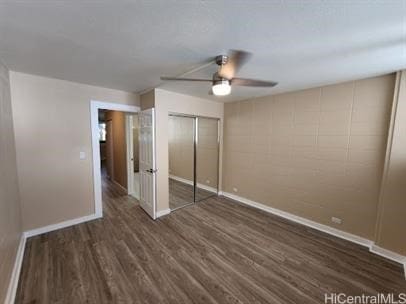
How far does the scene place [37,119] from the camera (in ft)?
8.26

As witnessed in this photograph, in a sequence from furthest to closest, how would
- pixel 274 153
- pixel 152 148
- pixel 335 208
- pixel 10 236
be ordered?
pixel 274 153 → pixel 152 148 → pixel 335 208 → pixel 10 236

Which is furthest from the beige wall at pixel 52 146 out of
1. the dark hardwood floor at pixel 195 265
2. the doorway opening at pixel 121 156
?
the doorway opening at pixel 121 156

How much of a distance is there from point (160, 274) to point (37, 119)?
2747mm

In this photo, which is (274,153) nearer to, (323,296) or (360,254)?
(360,254)

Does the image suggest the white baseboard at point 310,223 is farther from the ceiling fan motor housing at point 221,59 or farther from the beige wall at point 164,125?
the ceiling fan motor housing at point 221,59

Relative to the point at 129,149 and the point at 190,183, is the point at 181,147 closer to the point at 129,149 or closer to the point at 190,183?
the point at 190,183

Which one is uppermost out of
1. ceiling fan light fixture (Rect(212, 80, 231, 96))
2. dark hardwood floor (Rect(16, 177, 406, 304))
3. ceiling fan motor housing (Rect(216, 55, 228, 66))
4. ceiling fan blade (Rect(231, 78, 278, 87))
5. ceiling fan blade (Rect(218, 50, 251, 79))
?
ceiling fan motor housing (Rect(216, 55, 228, 66))

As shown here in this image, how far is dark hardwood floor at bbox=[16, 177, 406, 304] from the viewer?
169 cm

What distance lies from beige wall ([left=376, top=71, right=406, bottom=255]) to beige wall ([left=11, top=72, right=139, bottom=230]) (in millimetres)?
4267

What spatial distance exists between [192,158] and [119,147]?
201 centimetres

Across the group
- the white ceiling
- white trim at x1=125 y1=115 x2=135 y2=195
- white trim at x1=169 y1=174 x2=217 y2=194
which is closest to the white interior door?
white trim at x1=125 y1=115 x2=135 y2=195

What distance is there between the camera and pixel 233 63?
160 centimetres

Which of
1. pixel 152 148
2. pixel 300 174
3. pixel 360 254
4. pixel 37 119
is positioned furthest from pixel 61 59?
pixel 360 254

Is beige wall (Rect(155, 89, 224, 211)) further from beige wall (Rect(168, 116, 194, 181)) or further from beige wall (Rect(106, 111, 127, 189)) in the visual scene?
beige wall (Rect(106, 111, 127, 189))
